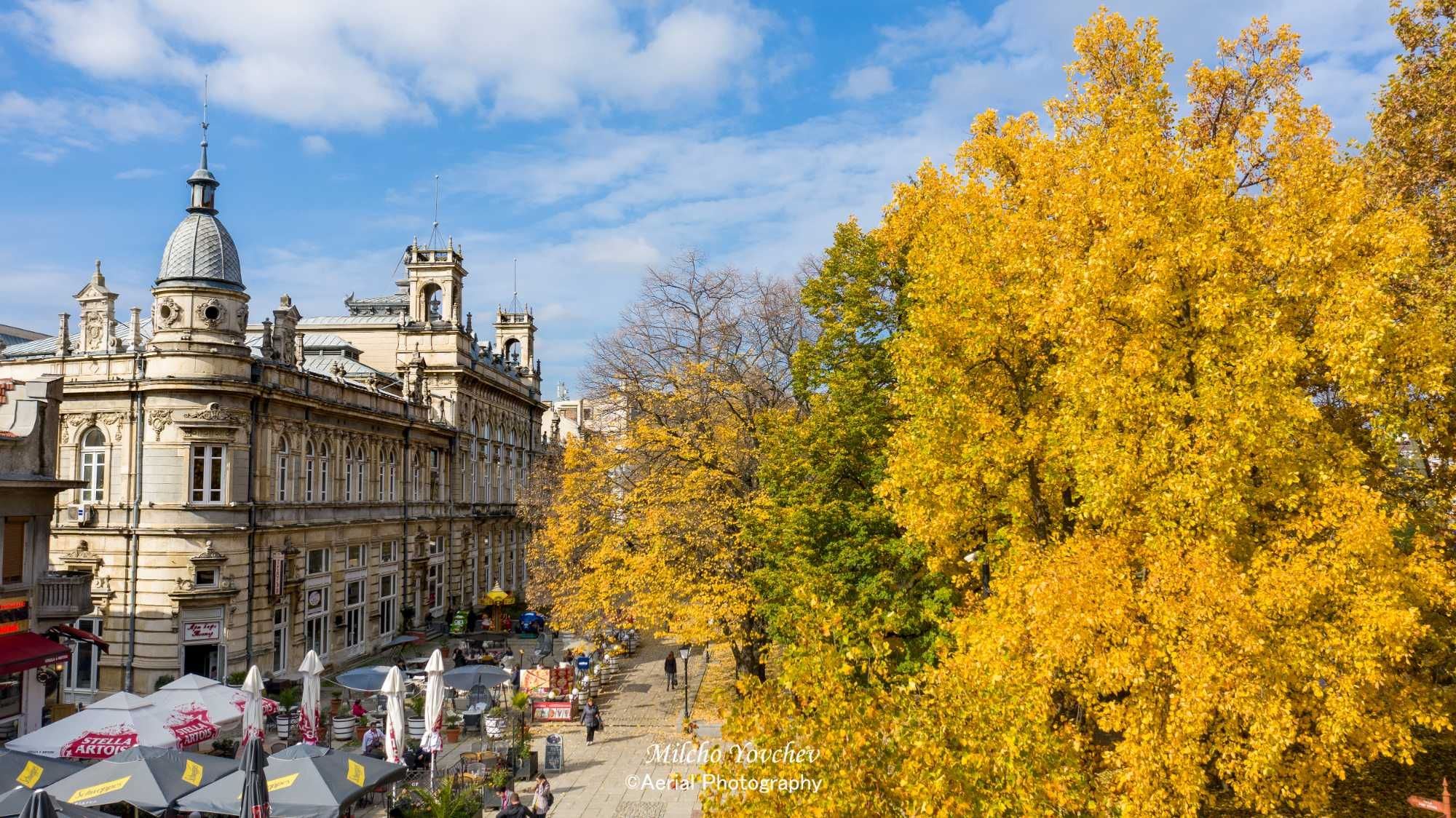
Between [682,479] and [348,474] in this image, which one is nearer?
[682,479]

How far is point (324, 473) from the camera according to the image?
3791 cm

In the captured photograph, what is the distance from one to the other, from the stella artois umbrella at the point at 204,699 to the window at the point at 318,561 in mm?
13979

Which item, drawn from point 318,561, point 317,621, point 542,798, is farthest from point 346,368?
point 542,798

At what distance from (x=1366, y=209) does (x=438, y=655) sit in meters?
24.6

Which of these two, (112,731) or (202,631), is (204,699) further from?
(202,631)

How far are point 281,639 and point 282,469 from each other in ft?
20.4

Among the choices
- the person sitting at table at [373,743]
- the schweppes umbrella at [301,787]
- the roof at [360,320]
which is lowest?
the person sitting at table at [373,743]

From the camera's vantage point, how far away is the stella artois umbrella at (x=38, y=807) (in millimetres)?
12500

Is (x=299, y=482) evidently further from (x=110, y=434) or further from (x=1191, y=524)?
(x=1191, y=524)

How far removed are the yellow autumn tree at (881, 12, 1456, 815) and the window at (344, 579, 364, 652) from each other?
1117 inches

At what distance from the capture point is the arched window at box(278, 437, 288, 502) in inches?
1353

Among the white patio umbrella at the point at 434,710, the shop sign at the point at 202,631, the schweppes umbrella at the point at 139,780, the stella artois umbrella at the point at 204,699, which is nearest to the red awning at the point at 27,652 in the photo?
the stella artois umbrella at the point at 204,699

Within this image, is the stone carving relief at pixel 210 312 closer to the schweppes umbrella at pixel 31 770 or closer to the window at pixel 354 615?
the window at pixel 354 615

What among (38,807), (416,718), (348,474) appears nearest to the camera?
(38,807)
